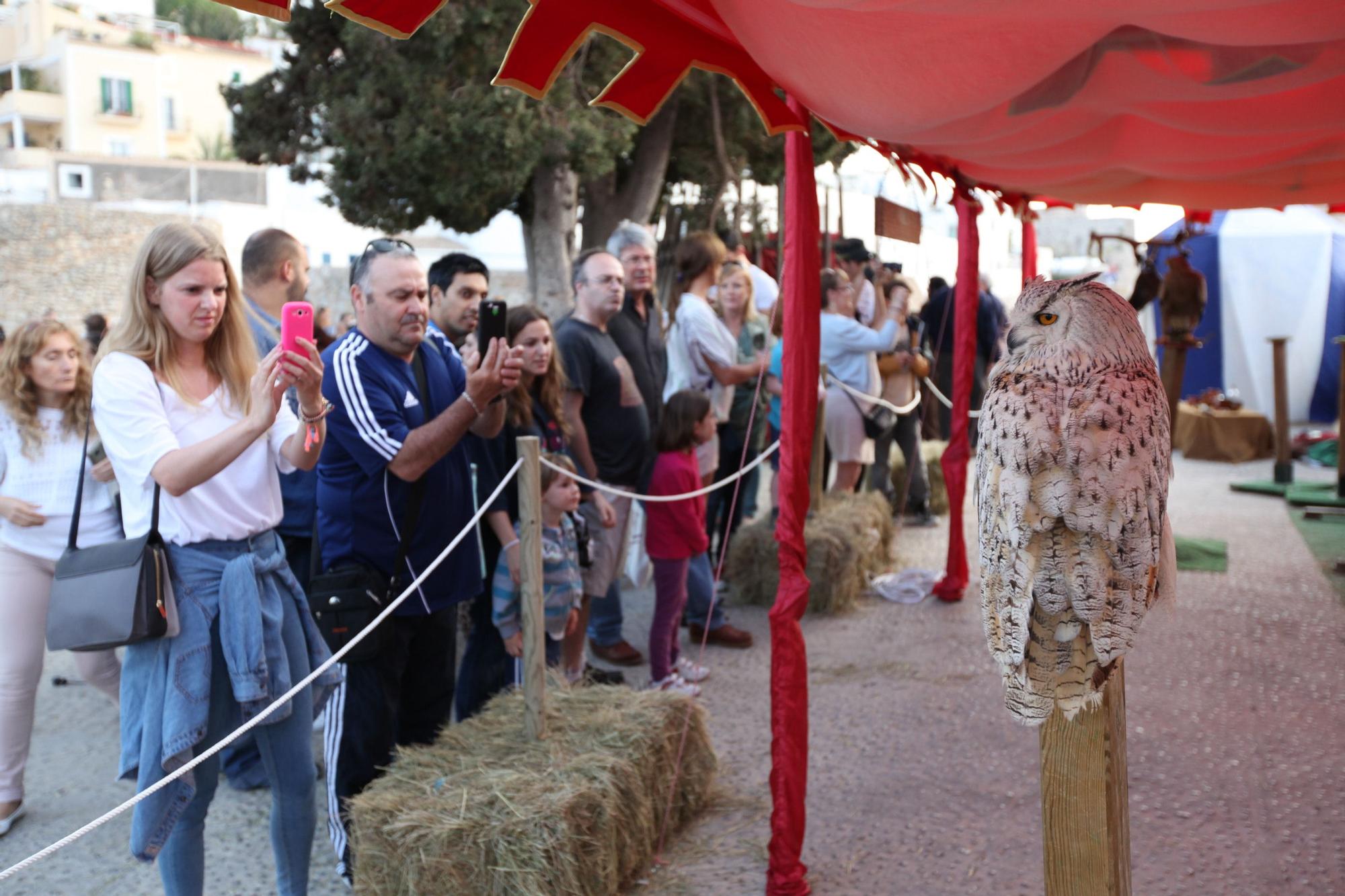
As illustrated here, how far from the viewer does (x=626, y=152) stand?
10.5 metres

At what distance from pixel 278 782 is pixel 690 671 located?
2.32 m

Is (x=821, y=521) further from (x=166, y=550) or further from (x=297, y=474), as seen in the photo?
(x=166, y=550)

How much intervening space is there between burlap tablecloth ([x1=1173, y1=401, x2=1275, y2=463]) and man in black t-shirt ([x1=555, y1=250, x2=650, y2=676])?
8.27 m

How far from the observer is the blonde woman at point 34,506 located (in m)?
3.52

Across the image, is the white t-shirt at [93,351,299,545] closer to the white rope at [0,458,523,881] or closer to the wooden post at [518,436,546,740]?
the white rope at [0,458,523,881]

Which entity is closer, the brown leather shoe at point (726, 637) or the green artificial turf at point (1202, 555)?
the brown leather shoe at point (726, 637)

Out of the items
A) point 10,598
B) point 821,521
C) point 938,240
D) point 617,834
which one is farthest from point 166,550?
point 938,240

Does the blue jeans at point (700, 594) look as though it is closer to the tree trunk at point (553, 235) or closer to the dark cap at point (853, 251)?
the dark cap at point (853, 251)

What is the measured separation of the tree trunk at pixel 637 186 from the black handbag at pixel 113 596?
9.23 meters

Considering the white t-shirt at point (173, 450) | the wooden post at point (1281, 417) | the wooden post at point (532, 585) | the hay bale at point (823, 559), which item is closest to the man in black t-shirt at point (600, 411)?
the wooden post at point (532, 585)

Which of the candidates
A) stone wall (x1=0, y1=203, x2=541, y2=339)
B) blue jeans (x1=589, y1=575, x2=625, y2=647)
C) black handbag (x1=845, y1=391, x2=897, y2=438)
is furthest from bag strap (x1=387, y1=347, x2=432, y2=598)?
stone wall (x1=0, y1=203, x2=541, y2=339)

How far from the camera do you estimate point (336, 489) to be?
9.84 feet

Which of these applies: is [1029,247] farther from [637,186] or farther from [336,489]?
[637,186]

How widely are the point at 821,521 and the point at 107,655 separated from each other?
3.62 meters
